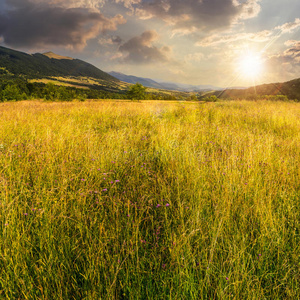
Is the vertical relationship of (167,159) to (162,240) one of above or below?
above

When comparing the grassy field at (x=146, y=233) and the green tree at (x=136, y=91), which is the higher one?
the green tree at (x=136, y=91)

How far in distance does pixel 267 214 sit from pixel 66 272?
1868mm

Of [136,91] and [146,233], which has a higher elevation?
[136,91]

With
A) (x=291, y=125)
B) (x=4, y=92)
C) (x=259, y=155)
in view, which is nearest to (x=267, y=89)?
(x=291, y=125)

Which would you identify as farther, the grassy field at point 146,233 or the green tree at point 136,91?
the green tree at point 136,91

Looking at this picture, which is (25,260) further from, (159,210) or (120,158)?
(120,158)

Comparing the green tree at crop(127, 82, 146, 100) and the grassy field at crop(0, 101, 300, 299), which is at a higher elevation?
the green tree at crop(127, 82, 146, 100)

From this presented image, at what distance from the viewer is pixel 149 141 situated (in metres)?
4.06

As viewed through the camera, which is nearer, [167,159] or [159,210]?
[159,210]

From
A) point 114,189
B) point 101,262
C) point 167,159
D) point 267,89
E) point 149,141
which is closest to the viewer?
point 101,262

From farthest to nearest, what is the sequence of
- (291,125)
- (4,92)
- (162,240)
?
(4,92), (291,125), (162,240)

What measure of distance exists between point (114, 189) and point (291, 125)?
6.54 meters

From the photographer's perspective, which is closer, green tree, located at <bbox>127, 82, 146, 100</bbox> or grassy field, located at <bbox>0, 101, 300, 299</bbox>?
grassy field, located at <bbox>0, 101, 300, 299</bbox>

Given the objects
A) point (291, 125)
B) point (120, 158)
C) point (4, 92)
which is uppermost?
point (4, 92)
